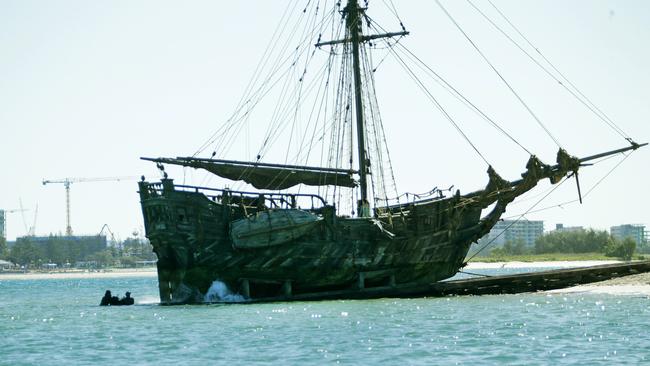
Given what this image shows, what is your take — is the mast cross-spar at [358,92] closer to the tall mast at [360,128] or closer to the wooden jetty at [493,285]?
the tall mast at [360,128]

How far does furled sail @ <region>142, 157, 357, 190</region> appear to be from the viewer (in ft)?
156

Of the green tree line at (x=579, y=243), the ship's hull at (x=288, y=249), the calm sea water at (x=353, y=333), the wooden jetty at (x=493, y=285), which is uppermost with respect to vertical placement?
the green tree line at (x=579, y=243)

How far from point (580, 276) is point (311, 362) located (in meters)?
26.5

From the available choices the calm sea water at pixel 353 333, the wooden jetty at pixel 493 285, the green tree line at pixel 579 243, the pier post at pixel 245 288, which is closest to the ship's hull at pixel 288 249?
the pier post at pixel 245 288

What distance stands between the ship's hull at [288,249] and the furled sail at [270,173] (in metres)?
2.63

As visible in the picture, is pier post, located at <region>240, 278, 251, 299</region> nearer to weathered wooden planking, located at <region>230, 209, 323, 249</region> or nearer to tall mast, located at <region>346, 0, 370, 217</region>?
weathered wooden planking, located at <region>230, 209, 323, 249</region>

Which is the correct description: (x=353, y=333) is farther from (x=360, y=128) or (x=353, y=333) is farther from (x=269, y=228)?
(x=360, y=128)

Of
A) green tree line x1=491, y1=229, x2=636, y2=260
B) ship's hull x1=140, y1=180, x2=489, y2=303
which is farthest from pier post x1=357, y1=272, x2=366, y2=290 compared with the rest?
green tree line x1=491, y1=229, x2=636, y2=260

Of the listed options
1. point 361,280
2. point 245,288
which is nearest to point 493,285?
point 361,280

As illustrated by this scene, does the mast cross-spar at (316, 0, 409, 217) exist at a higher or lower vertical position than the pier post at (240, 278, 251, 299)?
higher

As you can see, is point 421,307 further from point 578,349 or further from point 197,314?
point 578,349

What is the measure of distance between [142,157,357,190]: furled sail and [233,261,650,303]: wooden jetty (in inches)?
208

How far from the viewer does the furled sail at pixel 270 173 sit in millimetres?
47406

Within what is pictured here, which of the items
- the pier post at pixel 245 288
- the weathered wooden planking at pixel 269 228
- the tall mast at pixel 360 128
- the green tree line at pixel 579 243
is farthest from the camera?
the green tree line at pixel 579 243
